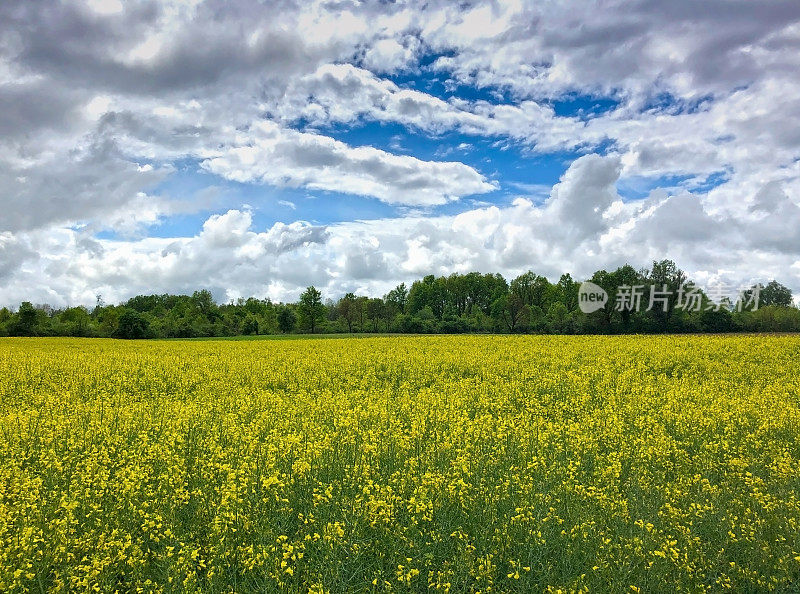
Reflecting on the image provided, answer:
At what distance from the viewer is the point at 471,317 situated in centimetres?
9112

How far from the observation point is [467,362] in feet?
70.0

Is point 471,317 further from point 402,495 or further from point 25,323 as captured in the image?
point 402,495

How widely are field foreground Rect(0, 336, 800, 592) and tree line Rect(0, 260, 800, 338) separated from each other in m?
61.9

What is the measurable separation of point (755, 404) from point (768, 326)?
66467mm

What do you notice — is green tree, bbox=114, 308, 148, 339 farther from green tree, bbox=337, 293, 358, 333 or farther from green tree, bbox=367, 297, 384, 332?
green tree, bbox=367, 297, 384, 332

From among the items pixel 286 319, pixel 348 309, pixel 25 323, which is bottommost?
pixel 25 323

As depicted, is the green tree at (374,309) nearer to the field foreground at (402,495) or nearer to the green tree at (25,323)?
the green tree at (25,323)

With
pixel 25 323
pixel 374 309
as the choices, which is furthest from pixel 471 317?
pixel 25 323

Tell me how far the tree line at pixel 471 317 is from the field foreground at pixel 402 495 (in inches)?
2438

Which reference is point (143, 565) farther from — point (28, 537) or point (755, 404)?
point (755, 404)

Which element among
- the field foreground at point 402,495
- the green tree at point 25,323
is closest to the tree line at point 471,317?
the green tree at point 25,323

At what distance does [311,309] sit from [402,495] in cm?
8539

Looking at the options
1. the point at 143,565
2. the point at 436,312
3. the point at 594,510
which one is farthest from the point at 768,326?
the point at 143,565

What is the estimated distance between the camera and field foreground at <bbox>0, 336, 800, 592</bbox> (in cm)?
516
